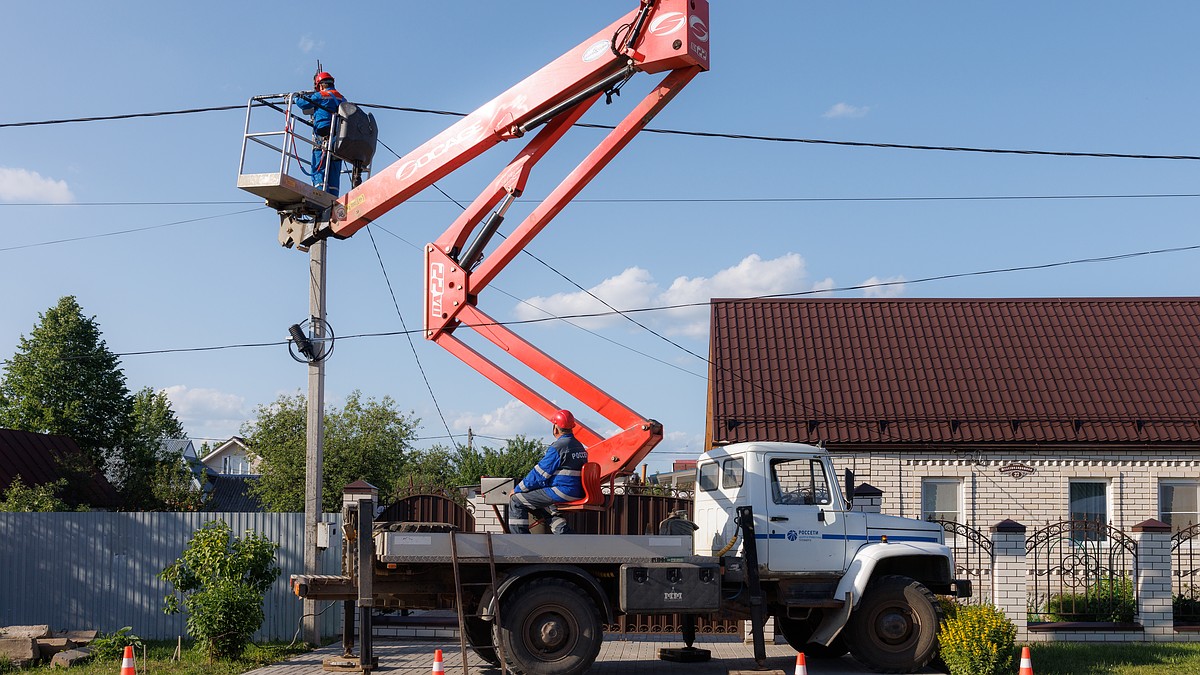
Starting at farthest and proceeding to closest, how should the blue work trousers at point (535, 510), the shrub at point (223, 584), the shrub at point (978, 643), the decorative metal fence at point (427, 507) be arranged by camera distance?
the decorative metal fence at point (427, 507), the shrub at point (223, 584), the blue work trousers at point (535, 510), the shrub at point (978, 643)

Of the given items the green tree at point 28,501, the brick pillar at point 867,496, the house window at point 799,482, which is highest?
the house window at point 799,482

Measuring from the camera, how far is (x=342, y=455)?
37562mm

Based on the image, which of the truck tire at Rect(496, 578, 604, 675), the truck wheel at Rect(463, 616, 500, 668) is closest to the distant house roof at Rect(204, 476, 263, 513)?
the truck wheel at Rect(463, 616, 500, 668)

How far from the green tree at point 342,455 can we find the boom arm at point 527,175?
24625 millimetres

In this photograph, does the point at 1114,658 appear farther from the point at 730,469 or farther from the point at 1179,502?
the point at 1179,502

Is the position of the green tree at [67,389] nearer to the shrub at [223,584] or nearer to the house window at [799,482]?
the shrub at [223,584]

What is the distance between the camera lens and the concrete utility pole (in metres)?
14.3

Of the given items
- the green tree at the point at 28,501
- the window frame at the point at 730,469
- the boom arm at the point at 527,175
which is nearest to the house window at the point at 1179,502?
the window frame at the point at 730,469

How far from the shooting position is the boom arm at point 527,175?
36.7ft

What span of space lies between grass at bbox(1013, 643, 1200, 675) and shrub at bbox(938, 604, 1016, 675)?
1.70 ft

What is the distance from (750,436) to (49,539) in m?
11.1

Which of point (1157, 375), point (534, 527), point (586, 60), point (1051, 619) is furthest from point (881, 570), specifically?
point (1157, 375)

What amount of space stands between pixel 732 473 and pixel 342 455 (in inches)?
1066

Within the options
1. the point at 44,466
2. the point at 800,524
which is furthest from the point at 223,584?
the point at 44,466
